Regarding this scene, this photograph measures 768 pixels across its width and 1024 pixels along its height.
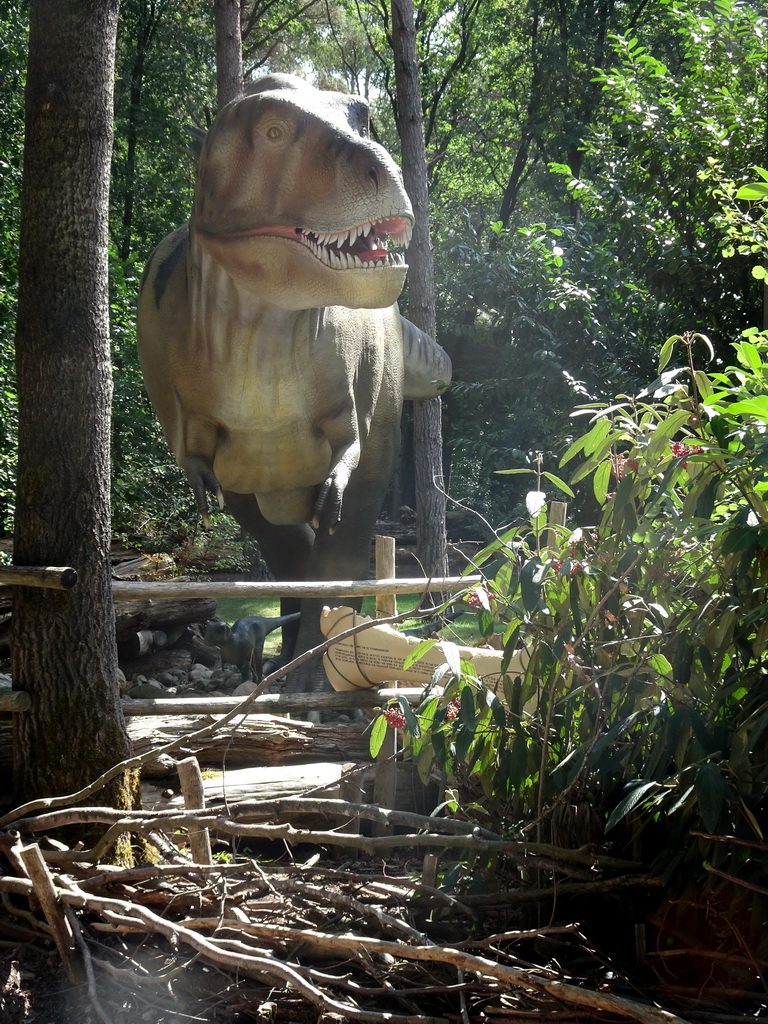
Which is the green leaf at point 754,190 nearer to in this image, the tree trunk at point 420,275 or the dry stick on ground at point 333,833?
the dry stick on ground at point 333,833

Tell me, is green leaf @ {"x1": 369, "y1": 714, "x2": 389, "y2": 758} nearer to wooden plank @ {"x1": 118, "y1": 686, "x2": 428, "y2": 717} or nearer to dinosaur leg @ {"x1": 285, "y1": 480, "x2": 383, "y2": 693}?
wooden plank @ {"x1": 118, "y1": 686, "x2": 428, "y2": 717}

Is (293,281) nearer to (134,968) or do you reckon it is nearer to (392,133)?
(134,968)

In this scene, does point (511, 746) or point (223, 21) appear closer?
point (511, 746)

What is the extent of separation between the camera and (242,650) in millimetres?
5129

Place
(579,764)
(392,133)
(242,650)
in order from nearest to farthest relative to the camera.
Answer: (579,764) → (242,650) → (392,133)

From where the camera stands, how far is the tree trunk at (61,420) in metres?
3.07

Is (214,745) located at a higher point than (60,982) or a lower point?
higher

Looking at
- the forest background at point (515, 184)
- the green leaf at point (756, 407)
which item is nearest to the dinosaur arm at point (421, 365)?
the forest background at point (515, 184)

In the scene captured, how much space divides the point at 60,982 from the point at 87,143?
241 centimetres

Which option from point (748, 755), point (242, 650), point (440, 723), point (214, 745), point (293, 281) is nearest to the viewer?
point (748, 755)

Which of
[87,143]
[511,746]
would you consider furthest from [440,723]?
[87,143]

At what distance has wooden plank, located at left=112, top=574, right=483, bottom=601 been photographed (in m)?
4.26

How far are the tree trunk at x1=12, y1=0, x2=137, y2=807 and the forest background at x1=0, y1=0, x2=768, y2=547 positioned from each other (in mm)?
1671

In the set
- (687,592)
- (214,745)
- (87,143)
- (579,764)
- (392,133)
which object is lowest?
(214,745)
